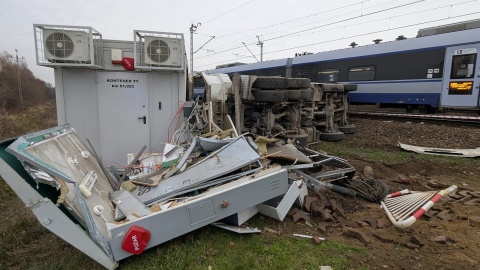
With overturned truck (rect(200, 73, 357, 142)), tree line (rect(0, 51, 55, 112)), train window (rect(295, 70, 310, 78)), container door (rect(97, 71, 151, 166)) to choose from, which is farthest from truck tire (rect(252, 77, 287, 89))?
tree line (rect(0, 51, 55, 112))

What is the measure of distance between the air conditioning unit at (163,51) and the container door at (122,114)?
513mm

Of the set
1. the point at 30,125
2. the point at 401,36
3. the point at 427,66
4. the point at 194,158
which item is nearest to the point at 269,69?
the point at 401,36

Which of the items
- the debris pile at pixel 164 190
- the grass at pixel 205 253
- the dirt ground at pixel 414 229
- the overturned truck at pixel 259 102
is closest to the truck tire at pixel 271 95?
the overturned truck at pixel 259 102

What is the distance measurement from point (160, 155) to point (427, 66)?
1038 cm

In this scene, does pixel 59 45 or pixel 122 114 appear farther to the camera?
pixel 122 114

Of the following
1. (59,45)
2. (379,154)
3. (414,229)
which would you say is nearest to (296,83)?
(379,154)

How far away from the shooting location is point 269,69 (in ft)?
49.7

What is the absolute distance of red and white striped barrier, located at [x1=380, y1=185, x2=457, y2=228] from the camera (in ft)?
9.31

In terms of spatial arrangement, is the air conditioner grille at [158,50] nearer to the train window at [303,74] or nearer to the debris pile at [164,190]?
the debris pile at [164,190]

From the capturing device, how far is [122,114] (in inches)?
211

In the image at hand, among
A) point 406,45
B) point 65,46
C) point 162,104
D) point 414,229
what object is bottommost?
point 414,229

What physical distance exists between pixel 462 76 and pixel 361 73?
351cm

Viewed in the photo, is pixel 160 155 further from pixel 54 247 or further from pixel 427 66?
pixel 427 66

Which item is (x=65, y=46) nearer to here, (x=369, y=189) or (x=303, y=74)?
(x=369, y=189)
